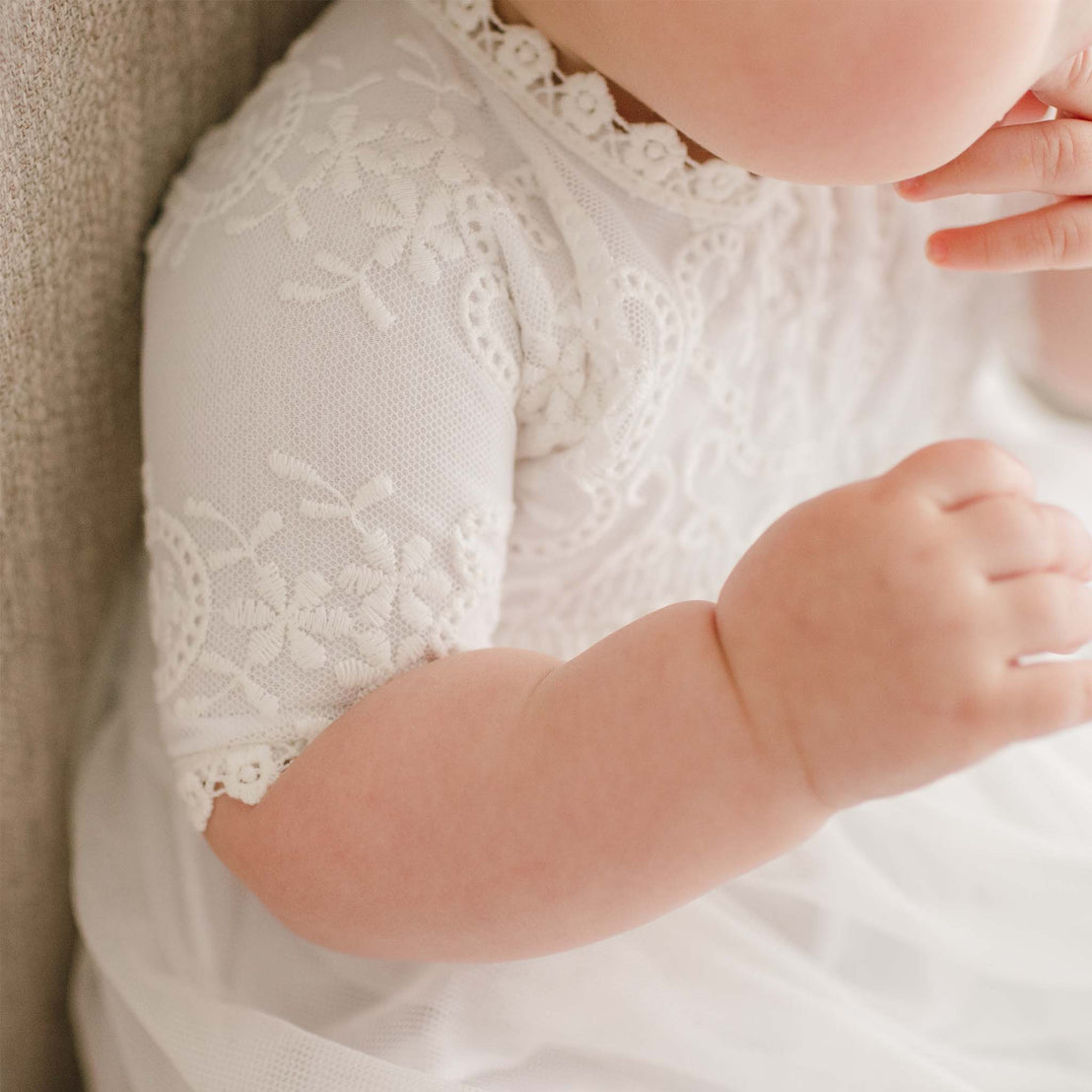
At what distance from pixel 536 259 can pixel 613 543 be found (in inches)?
6.9

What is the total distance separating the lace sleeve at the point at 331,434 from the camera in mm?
530

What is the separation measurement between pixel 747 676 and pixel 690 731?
0.11 ft

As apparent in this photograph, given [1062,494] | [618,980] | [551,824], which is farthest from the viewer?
[1062,494]

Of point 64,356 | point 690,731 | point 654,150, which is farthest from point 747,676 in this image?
point 64,356

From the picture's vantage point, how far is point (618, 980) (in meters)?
0.59

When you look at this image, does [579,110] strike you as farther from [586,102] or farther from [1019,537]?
[1019,537]

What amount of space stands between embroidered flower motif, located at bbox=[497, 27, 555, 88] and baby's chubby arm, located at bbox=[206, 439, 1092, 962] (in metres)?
0.25

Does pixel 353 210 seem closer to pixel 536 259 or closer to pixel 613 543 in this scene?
pixel 536 259

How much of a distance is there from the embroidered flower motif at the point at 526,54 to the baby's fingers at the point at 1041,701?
0.35 metres

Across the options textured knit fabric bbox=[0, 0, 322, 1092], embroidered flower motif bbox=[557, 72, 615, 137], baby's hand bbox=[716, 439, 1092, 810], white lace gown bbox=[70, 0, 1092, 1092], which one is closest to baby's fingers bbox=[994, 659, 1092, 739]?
baby's hand bbox=[716, 439, 1092, 810]

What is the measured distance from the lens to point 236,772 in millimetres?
538

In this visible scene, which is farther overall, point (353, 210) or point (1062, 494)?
point (1062, 494)

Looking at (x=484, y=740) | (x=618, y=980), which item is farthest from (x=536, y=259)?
(x=618, y=980)

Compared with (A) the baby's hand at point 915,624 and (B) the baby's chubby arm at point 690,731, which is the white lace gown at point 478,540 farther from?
(A) the baby's hand at point 915,624
